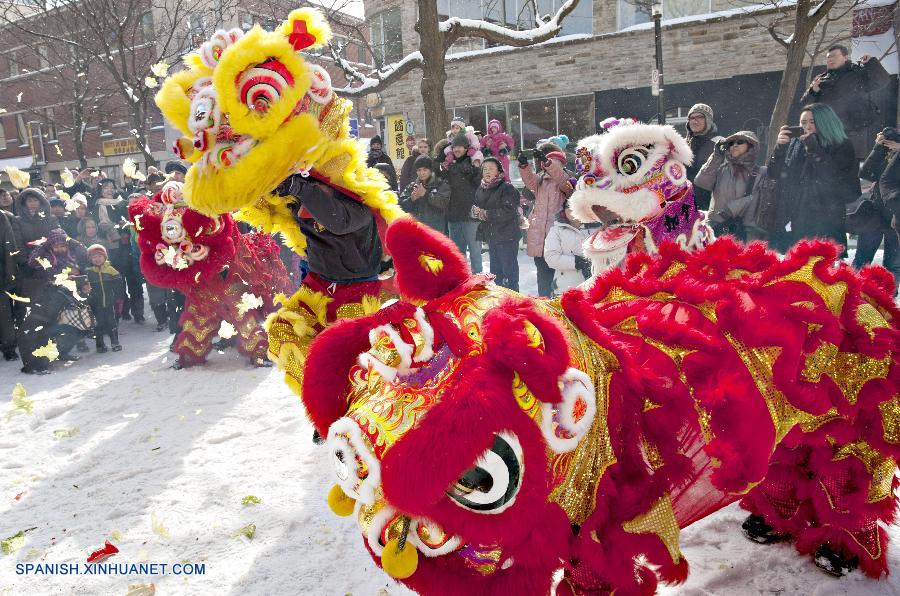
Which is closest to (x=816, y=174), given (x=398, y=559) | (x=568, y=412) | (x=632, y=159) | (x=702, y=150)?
(x=702, y=150)

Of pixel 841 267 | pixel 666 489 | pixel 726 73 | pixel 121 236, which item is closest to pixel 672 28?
pixel 726 73

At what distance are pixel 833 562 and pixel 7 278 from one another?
23.1ft

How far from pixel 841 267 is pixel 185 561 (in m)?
2.72

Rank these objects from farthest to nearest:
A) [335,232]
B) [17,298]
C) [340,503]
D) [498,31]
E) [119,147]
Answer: [119,147] → [498,31] → [17,298] → [335,232] → [340,503]

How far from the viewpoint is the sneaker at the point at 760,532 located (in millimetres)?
2365

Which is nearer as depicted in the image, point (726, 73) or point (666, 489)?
point (666, 489)

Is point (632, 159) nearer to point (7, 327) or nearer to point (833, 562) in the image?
point (833, 562)

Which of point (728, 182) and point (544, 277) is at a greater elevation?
point (728, 182)

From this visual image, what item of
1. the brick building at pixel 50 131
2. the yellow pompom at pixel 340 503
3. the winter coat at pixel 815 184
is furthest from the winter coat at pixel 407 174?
the brick building at pixel 50 131

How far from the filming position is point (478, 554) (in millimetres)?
1303

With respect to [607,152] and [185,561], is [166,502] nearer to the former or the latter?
[185,561]

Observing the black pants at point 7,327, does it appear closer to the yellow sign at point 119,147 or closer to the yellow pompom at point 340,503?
the yellow pompom at point 340,503

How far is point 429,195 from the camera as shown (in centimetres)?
711

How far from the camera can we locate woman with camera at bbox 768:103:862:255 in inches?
217
